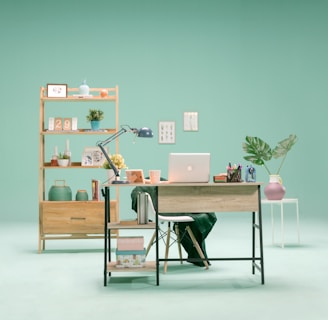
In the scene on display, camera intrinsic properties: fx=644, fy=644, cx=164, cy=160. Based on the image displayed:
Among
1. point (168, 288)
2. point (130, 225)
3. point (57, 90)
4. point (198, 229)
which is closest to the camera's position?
point (168, 288)

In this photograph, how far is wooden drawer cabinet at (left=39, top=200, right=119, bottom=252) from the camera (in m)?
7.32

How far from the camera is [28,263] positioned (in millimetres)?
6387

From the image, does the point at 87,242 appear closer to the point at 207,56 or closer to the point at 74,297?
the point at 74,297

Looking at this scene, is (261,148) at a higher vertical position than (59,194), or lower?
higher

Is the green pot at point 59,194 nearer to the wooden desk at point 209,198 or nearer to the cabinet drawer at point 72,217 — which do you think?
the cabinet drawer at point 72,217

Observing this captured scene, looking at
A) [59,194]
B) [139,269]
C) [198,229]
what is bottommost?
[139,269]

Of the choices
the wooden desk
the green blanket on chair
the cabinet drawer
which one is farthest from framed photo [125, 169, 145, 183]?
the cabinet drawer

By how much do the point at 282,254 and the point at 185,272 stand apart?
1.42 meters

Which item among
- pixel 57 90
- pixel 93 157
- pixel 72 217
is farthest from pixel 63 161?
pixel 57 90

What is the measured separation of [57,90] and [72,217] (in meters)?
1.51

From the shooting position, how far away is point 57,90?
7.59 metres

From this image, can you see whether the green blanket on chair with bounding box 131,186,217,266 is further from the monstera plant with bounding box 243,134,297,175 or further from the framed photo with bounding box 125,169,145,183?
the monstera plant with bounding box 243,134,297,175

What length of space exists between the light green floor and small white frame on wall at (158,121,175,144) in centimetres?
325

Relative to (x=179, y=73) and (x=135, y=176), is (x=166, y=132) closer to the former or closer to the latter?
(x=179, y=73)
